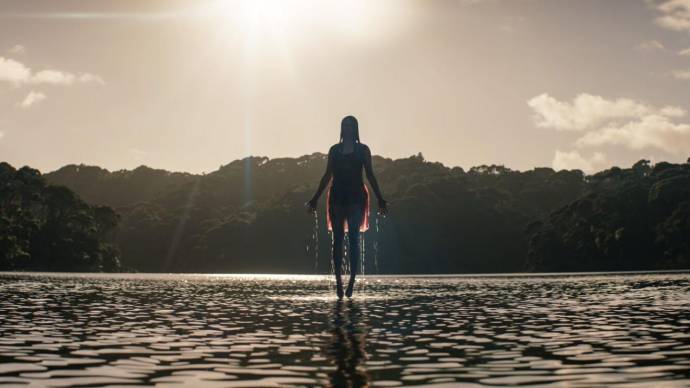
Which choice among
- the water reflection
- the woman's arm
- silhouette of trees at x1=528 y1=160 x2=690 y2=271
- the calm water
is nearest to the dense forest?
silhouette of trees at x1=528 y1=160 x2=690 y2=271

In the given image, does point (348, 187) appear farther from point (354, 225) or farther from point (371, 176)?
point (354, 225)

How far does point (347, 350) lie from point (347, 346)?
1.09 feet

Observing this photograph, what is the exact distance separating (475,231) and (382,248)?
48.9ft

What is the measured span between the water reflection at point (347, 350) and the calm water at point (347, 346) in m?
0.01

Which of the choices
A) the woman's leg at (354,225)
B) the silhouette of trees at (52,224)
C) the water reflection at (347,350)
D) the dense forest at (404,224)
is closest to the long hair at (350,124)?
the woman's leg at (354,225)

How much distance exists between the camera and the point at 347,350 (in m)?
7.94

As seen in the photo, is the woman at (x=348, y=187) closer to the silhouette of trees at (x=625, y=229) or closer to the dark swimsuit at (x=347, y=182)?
the dark swimsuit at (x=347, y=182)

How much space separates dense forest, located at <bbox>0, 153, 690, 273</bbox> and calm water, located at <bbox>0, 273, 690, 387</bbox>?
286 ft

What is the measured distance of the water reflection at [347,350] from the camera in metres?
6.20

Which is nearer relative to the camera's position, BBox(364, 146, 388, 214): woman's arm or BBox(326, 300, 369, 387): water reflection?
BBox(326, 300, 369, 387): water reflection

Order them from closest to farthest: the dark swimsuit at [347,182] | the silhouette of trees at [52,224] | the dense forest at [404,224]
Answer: the dark swimsuit at [347,182] < the dense forest at [404,224] < the silhouette of trees at [52,224]

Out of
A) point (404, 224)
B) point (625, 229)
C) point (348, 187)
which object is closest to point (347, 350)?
point (348, 187)

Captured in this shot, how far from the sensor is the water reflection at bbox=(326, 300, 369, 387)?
620 cm

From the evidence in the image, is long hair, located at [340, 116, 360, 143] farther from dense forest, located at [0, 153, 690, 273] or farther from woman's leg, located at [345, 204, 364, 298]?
dense forest, located at [0, 153, 690, 273]
